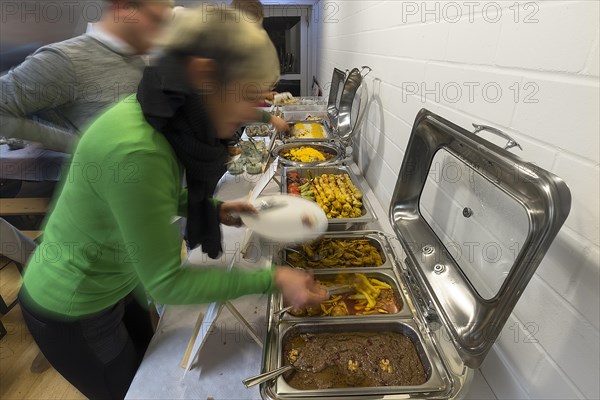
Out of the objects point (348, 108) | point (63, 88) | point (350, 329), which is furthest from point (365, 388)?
point (348, 108)

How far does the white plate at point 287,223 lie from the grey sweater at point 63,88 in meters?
0.89

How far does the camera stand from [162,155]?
0.59 meters

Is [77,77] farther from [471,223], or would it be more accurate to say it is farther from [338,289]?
[471,223]

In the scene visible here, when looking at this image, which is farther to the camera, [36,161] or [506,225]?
[36,161]

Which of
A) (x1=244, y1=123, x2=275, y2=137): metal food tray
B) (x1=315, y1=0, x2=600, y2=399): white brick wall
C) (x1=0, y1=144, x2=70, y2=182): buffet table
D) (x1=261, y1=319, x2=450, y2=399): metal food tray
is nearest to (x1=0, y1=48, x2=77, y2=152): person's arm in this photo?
(x1=0, y1=144, x2=70, y2=182): buffet table

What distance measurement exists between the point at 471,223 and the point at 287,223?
1.77 feet

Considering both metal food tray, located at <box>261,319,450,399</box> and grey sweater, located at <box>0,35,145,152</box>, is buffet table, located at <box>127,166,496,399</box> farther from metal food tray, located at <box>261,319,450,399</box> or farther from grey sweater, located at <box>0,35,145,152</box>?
grey sweater, located at <box>0,35,145,152</box>

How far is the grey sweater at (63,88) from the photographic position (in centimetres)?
118

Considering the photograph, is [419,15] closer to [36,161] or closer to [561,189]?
[561,189]

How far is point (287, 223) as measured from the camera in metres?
1.06

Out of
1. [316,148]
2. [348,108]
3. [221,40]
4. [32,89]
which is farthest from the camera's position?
[348,108]

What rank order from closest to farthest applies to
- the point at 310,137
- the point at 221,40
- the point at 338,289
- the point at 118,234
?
1. the point at 221,40
2. the point at 118,234
3. the point at 338,289
4. the point at 310,137

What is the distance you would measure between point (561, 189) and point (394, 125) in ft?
3.37

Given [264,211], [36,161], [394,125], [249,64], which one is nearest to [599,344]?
[249,64]
